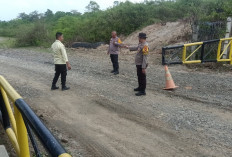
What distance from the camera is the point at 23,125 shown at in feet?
8.39

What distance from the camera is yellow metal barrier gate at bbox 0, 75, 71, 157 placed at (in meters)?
1.68

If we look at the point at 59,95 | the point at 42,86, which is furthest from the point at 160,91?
the point at 42,86

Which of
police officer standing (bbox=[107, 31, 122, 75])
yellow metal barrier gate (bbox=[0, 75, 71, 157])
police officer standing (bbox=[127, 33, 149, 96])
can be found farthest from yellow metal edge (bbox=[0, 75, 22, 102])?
police officer standing (bbox=[107, 31, 122, 75])

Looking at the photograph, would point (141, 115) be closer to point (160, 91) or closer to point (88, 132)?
point (88, 132)

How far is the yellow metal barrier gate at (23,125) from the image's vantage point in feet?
5.52

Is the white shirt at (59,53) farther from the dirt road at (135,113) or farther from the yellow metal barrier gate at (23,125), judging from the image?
the yellow metal barrier gate at (23,125)

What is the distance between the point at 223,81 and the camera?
8648mm

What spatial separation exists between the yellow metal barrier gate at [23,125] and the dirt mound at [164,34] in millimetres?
12519

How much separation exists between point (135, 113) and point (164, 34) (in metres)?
12.3

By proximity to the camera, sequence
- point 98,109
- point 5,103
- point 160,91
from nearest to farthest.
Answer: point 5,103 → point 98,109 → point 160,91

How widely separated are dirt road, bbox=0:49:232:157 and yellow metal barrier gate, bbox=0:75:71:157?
121 centimetres

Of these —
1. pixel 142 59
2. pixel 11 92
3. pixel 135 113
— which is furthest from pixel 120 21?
pixel 11 92

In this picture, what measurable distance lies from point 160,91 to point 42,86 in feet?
12.7

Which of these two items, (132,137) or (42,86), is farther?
(42,86)
